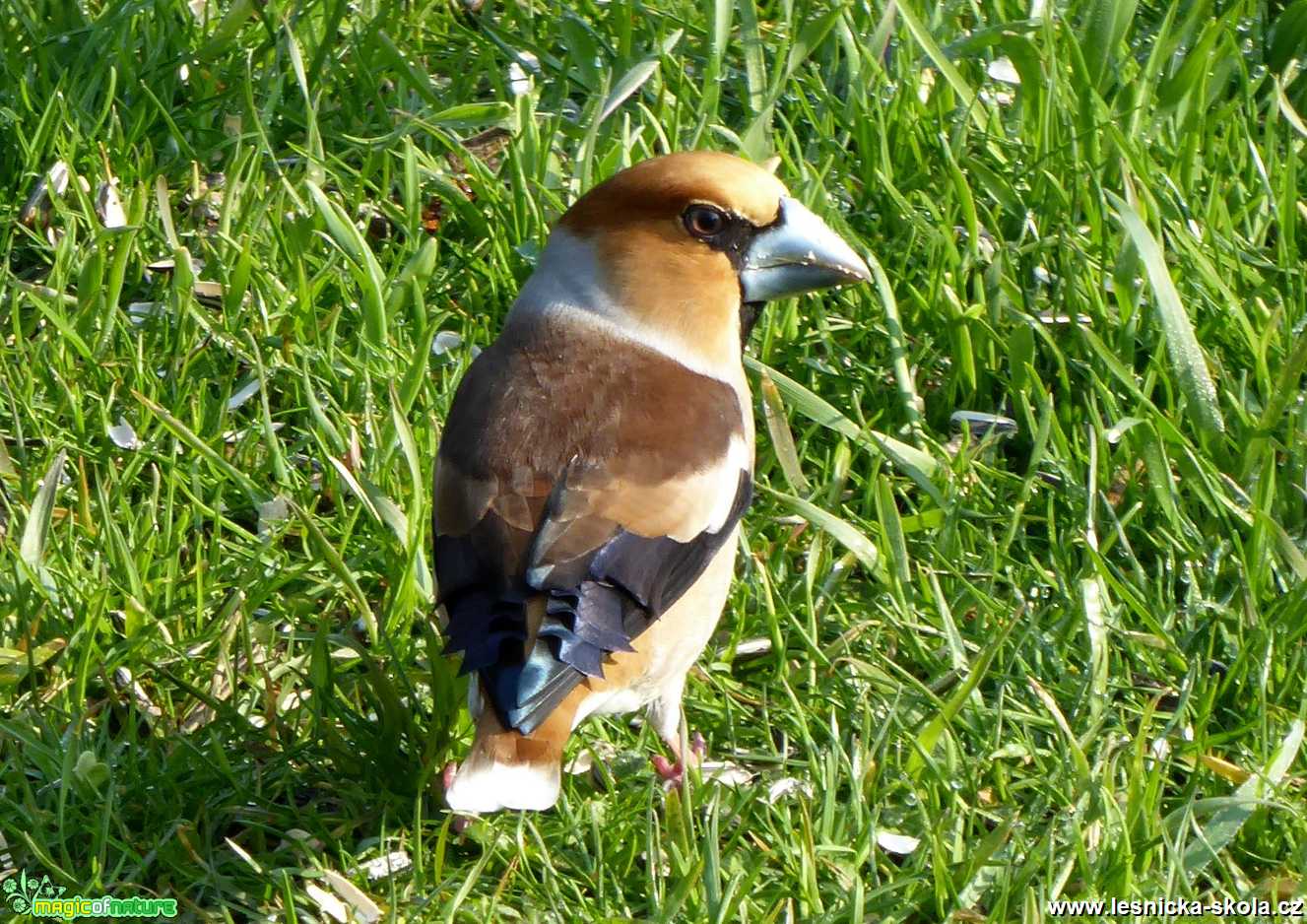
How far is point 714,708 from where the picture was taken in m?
3.46

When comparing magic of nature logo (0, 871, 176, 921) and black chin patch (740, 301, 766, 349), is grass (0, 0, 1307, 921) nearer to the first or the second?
magic of nature logo (0, 871, 176, 921)

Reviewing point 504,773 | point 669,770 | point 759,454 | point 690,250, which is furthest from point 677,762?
point 690,250

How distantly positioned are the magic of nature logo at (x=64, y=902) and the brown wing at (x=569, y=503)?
27.2 inches

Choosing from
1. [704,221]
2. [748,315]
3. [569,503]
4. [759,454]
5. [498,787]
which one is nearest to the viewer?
[498,787]

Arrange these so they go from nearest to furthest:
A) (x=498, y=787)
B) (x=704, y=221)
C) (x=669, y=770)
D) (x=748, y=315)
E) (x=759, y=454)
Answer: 1. (x=498, y=787)
2. (x=669, y=770)
3. (x=704, y=221)
4. (x=748, y=315)
5. (x=759, y=454)

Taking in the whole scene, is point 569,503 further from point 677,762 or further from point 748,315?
point 748,315

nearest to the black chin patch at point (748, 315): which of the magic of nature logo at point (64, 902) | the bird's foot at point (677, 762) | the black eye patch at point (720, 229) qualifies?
the black eye patch at point (720, 229)

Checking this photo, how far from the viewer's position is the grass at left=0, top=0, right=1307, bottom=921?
3115mm

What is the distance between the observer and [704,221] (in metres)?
3.39

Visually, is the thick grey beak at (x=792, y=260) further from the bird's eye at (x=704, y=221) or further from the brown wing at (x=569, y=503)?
the brown wing at (x=569, y=503)


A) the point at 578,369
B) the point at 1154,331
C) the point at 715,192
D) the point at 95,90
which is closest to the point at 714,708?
the point at 578,369

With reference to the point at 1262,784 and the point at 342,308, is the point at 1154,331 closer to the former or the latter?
the point at 1262,784

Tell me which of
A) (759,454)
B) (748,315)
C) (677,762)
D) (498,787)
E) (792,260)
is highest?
(792,260)

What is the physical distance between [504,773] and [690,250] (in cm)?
109
